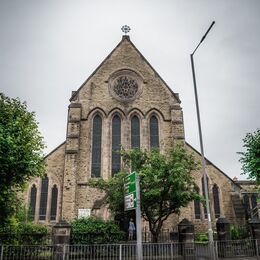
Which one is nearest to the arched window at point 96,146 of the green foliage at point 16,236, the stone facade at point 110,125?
the stone facade at point 110,125

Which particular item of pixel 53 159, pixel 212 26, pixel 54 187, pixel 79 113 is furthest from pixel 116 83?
pixel 212 26

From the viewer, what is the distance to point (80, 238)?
51.7ft

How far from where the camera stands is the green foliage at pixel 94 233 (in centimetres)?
1577

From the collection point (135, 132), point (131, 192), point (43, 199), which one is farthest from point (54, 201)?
point (131, 192)

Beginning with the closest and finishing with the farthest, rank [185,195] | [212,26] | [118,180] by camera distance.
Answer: [212,26] → [185,195] → [118,180]

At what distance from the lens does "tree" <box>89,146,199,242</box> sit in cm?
1509

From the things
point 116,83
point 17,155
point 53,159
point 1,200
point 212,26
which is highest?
point 116,83

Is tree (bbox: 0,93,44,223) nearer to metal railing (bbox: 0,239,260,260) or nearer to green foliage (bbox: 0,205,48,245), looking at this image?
green foliage (bbox: 0,205,48,245)

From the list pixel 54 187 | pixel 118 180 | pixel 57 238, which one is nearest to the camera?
pixel 57 238

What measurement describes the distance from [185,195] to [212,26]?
8495 millimetres

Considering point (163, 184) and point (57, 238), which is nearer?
point (57, 238)

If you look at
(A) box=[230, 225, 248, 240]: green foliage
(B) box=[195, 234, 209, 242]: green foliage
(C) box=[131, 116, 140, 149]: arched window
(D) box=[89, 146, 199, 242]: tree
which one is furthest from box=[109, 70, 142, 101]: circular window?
(A) box=[230, 225, 248, 240]: green foliage

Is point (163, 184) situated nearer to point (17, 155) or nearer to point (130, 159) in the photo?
point (130, 159)

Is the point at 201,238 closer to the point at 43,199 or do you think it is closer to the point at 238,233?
the point at 238,233
